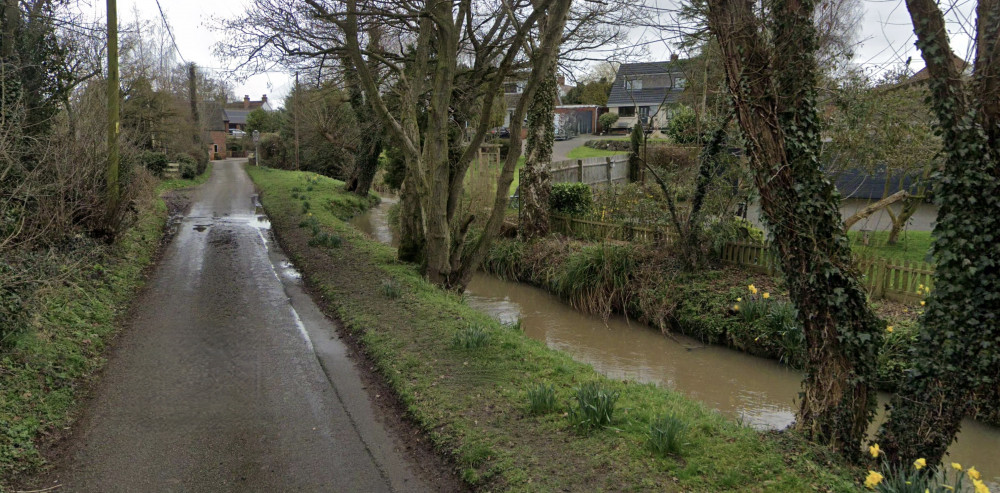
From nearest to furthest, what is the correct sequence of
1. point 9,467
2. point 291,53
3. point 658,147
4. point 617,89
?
point 9,467
point 291,53
point 658,147
point 617,89

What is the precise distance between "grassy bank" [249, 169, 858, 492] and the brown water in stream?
1.30 meters

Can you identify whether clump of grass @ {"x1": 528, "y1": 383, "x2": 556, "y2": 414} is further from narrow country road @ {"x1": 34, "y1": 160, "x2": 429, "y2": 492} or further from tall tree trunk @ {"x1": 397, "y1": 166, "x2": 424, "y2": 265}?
tall tree trunk @ {"x1": 397, "y1": 166, "x2": 424, "y2": 265}

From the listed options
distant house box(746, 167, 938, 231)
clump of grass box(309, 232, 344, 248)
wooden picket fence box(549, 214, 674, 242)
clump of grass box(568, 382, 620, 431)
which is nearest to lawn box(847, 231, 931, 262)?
distant house box(746, 167, 938, 231)

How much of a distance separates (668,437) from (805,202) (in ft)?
7.72

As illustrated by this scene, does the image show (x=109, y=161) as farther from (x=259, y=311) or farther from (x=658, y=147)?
(x=658, y=147)

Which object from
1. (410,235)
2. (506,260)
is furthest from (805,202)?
(506,260)

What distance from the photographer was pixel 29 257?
8586 millimetres

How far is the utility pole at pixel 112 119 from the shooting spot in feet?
43.8

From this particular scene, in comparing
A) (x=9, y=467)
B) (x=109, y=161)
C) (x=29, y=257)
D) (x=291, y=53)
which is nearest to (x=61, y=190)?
(x=29, y=257)

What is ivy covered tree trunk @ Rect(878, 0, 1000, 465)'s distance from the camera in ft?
16.1

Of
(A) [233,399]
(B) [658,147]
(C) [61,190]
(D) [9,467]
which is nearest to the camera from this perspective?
(D) [9,467]

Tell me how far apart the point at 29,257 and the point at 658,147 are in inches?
914

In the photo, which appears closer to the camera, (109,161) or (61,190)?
(61,190)

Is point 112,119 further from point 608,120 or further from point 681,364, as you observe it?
point 608,120
